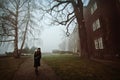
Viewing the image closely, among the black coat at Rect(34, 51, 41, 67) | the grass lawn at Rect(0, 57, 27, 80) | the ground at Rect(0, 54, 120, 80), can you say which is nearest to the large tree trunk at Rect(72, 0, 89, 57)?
the ground at Rect(0, 54, 120, 80)

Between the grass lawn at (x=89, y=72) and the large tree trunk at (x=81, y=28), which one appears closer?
the grass lawn at (x=89, y=72)

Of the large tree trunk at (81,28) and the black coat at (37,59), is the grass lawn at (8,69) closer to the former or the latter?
the black coat at (37,59)

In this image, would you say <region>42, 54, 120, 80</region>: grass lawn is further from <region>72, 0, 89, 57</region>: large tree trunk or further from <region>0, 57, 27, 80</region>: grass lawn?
<region>72, 0, 89, 57</region>: large tree trunk

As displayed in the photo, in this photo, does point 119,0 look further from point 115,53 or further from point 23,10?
point 23,10

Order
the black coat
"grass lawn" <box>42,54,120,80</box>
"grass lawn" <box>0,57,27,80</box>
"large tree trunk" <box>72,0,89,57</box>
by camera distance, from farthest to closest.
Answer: "large tree trunk" <box>72,0,89,57</box>
the black coat
"grass lawn" <box>0,57,27,80</box>
"grass lawn" <box>42,54,120,80</box>

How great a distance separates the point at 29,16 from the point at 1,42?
7238 millimetres

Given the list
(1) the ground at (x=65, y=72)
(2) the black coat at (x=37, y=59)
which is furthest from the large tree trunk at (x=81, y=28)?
(2) the black coat at (x=37, y=59)

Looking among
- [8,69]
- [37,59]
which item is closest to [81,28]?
[37,59]

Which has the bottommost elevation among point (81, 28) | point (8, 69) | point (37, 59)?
point (8, 69)

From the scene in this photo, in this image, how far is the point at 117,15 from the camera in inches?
752

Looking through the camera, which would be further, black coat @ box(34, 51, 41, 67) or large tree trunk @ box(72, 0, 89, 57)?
large tree trunk @ box(72, 0, 89, 57)

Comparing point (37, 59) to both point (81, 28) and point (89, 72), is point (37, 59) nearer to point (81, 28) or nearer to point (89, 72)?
point (89, 72)

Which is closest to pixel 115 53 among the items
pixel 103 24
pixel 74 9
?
pixel 103 24

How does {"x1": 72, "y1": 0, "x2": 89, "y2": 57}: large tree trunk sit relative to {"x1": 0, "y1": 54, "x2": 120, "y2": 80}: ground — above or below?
above
